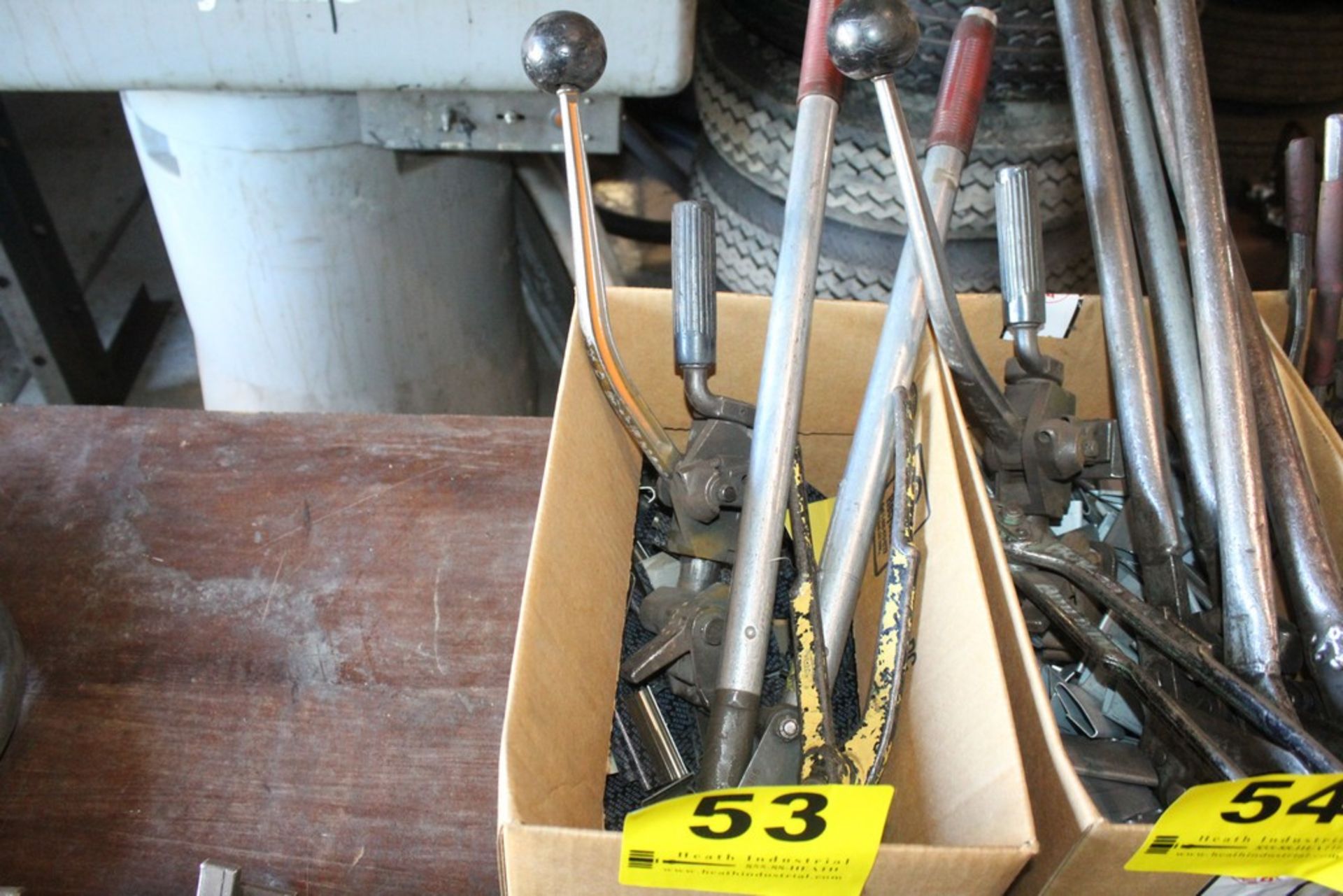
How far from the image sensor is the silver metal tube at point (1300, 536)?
19.8 inches

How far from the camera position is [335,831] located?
1.63 ft

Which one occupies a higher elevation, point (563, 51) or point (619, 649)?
point (563, 51)

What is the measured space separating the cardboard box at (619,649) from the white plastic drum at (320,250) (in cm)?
39

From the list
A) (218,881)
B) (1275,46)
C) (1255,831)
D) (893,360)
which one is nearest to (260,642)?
(218,881)

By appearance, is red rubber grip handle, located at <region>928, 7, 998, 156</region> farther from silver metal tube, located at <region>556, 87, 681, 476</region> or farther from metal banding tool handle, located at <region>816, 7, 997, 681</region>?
silver metal tube, located at <region>556, 87, 681, 476</region>

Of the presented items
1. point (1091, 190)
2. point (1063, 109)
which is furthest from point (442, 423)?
point (1063, 109)

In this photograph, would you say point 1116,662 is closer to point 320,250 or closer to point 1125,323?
point 1125,323

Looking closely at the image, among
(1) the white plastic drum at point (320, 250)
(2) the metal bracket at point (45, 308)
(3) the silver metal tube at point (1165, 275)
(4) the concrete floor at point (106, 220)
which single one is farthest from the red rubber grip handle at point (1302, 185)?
(4) the concrete floor at point (106, 220)

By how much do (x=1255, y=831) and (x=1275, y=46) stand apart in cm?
112

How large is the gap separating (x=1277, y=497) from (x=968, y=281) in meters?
0.45

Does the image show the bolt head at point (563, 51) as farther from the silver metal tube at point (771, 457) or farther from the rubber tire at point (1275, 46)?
the rubber tire at point (1275, 46)

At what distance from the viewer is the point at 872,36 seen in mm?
464

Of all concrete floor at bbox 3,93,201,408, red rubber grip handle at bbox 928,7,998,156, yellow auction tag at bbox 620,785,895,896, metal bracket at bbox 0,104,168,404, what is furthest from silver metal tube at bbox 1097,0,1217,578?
concrete floor at bbox 3,93,201,408

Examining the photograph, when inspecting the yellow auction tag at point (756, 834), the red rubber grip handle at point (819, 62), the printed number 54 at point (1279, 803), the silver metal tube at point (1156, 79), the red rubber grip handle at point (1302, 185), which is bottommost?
the printed number 54 at point (1279, 803)
